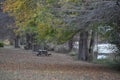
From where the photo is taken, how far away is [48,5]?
2227 cm

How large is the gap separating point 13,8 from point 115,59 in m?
9.08

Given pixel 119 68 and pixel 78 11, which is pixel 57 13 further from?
pixel 119 68

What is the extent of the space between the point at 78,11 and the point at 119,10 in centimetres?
316

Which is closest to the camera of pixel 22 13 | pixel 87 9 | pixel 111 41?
pixel 87 9

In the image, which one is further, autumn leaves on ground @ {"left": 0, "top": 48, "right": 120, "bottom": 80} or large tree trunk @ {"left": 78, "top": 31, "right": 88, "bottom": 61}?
large tree trunk @ {"left": 78, "top": 31, "right": 88, "bottom": 61}

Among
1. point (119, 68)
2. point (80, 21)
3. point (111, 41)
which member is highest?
point (80, 21)

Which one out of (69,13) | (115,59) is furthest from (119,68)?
(69,13)

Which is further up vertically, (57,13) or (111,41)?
(57,13)

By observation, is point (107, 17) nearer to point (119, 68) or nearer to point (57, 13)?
point (57, 13)

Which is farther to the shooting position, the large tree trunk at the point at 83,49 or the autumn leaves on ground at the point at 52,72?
the large tree trunk at the point at 83,49

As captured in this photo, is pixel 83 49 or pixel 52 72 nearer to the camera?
pixel 52 72

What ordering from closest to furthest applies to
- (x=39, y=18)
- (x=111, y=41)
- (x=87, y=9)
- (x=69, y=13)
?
(x=87, y=9), (x=69, y=13), (x=39, y=18), (x=111, y=41)

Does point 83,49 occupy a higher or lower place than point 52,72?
lower

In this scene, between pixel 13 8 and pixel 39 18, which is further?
pixel 13 8
